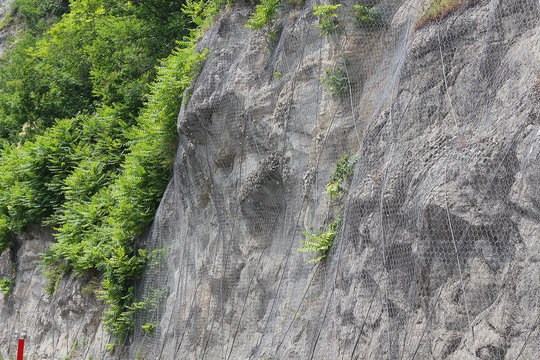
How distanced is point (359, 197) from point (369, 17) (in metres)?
2.92

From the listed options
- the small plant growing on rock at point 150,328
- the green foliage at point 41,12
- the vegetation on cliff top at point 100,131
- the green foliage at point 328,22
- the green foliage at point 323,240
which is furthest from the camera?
the green foliage at point 41,12

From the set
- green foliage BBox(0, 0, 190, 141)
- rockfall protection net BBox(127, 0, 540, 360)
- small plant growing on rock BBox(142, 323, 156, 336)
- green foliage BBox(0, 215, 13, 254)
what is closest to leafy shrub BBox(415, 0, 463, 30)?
rockfall protection net BBox(127, 0, 540, 360)

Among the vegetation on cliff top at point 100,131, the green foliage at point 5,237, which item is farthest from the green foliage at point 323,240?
the green foliage at point 5,237

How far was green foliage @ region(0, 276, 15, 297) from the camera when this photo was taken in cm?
1630

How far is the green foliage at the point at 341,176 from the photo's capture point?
7.76 metres

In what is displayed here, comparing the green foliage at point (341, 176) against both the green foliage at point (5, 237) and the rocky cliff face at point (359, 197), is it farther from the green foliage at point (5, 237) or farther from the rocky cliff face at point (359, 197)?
the green foliage at point (5, 237)

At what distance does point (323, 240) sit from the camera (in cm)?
766

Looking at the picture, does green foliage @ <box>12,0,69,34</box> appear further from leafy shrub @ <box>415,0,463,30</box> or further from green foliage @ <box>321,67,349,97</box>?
leafy shrub @ <box>415,0,463,30</box>

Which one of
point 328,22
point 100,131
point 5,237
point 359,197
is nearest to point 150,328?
point 359,197

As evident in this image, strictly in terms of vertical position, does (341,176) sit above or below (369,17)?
below

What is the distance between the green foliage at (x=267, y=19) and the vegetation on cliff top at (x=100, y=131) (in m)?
1.63

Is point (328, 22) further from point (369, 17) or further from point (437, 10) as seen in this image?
point (437, 10)

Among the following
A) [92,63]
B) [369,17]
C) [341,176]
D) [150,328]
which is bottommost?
[150,328]

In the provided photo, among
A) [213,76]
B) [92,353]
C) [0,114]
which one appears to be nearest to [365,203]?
[213,76]
